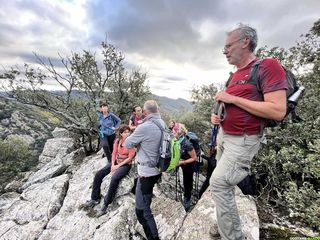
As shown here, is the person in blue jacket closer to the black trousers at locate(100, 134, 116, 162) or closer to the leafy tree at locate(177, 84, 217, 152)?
the black trousers at locate(100, 134, 116, 162)

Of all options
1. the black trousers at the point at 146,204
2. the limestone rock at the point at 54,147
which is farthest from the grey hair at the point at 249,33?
the limestone rock at the point at 54,147

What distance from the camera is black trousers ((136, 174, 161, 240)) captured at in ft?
16.7

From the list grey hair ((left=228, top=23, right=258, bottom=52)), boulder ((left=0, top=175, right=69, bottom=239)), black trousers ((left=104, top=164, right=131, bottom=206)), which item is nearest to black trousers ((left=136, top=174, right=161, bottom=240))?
black trousers ((left=104, top=164, right=131, bottom=206))

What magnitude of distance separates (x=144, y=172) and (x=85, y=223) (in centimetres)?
332

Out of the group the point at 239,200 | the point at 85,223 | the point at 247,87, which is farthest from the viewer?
the point at 85,223

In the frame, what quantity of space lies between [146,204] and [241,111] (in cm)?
309

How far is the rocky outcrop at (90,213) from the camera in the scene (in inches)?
205

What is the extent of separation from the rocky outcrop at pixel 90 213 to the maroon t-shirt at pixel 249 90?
2.41 meters

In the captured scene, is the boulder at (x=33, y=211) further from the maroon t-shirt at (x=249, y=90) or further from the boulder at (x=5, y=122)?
the boulder at (x=5, y=122)

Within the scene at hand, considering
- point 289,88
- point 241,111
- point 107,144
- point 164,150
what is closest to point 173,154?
point 164,150

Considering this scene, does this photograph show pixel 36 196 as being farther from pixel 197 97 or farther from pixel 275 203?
pixel 197 97

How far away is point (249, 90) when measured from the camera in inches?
115

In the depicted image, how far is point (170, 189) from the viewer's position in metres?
8.42

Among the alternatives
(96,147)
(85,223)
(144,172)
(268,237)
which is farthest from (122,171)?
(96,147)
